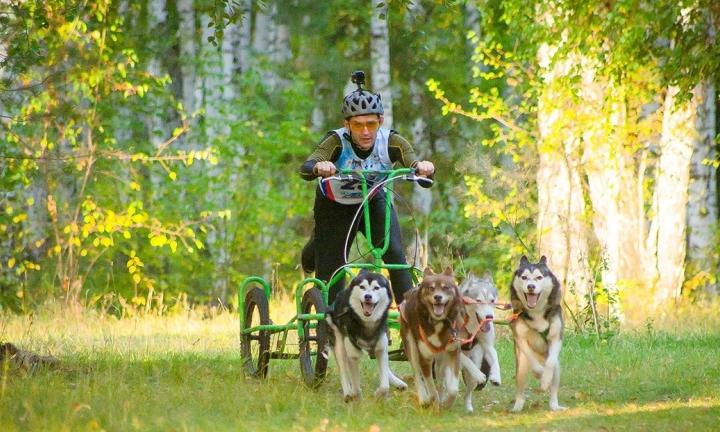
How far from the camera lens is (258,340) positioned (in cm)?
1064

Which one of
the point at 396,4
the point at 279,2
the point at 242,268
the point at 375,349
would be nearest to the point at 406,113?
the point at 279,2

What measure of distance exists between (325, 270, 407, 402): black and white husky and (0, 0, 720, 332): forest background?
3.09 metres

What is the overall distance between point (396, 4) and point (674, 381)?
3840mm

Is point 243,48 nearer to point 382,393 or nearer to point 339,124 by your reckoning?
point 339,124

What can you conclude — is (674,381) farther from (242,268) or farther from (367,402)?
(242,268)

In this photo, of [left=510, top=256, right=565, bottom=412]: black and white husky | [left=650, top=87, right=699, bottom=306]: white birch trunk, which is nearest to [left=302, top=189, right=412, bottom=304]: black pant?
[left=510, top=256, right=565, bottom=412]: black and white husky

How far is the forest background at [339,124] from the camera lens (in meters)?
14.0

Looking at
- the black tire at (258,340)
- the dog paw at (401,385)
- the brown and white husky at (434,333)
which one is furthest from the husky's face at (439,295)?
the black tire at (258,340)

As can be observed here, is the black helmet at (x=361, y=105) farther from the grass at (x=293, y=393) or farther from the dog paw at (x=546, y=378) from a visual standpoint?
the dog paw at (x=546, y=378)

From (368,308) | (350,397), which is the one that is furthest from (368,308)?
(350,397)

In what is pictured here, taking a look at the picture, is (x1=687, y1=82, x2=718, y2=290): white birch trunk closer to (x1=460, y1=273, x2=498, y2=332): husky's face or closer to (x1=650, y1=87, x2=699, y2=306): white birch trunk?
(x1=650, y1=87, x2=699, y2=306): white birch trunk

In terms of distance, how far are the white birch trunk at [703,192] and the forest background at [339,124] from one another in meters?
0.04

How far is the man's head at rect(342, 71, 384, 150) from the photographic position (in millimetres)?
9641

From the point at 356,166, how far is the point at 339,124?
1941 cm
